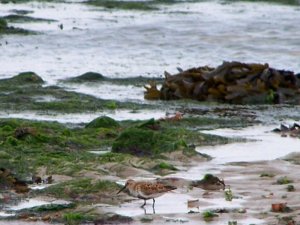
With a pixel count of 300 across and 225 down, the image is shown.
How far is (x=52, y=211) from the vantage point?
8.31 metres

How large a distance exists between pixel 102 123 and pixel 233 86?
10.8 feet

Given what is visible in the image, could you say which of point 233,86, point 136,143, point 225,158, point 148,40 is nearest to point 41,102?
point 233,86

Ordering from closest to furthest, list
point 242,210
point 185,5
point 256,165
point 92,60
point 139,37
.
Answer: point 242,210, point 256,165, point 92,60, point 139,37, point 185,5

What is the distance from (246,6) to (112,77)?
12211 mm

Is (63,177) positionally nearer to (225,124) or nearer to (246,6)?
(225,124)

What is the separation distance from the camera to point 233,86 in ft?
48.4

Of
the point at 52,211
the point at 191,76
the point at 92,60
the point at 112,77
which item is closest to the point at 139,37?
the point at 92,60

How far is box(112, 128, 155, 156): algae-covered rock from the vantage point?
1052cm

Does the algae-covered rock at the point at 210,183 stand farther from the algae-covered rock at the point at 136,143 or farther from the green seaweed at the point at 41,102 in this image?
the green seaweed at the point at 41,102

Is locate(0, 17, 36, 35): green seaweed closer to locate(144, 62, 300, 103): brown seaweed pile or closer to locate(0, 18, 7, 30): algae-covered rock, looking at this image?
locate(0, 18, 7, 30): algae-covered rock

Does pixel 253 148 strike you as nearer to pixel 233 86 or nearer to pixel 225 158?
pixel 225 158

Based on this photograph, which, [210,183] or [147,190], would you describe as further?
[210,183]

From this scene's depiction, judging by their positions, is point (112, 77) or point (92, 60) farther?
point (92, 60)

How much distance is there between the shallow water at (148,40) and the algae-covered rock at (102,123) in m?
4.39
